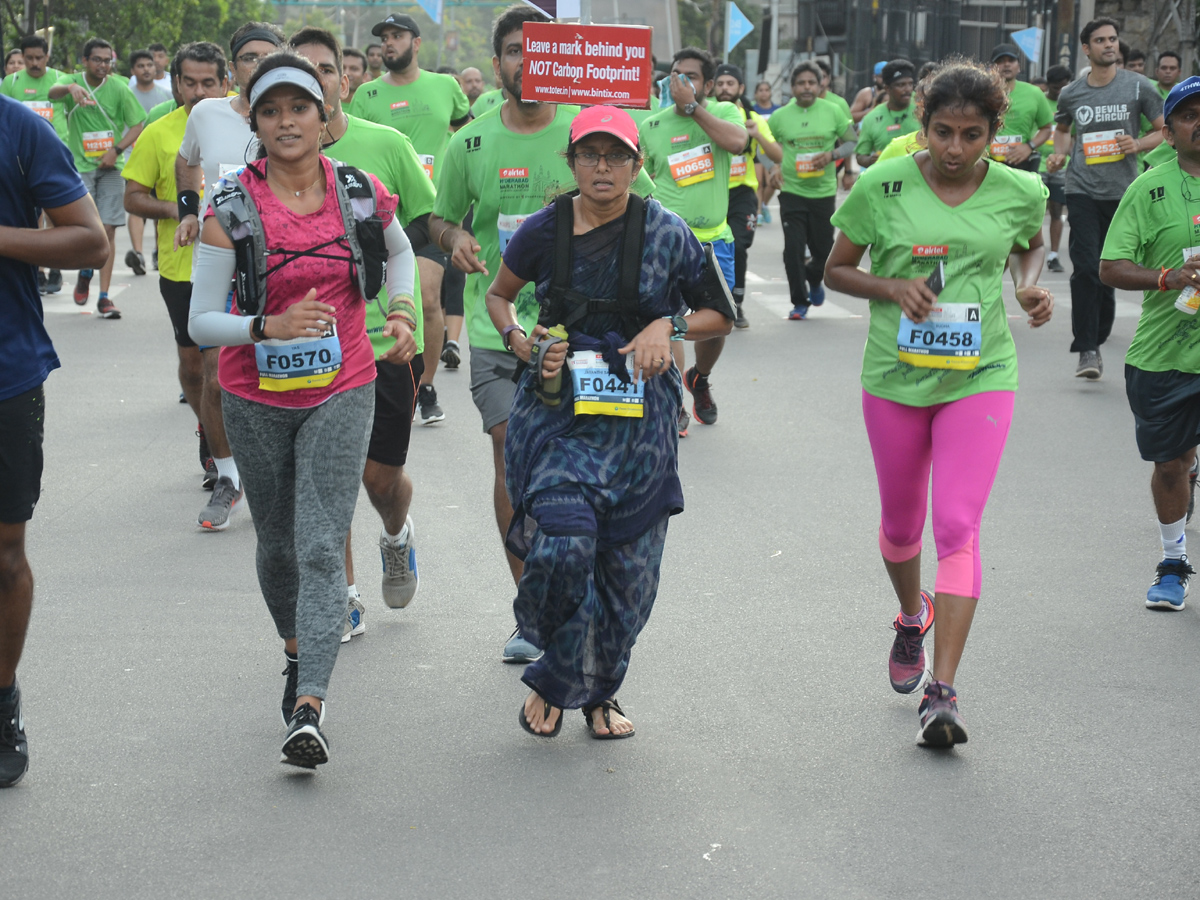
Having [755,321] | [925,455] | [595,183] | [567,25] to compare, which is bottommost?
[755,321]

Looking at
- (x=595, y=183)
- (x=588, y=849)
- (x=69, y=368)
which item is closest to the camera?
(x=588, y=849)

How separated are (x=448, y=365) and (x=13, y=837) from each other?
856 centimetres

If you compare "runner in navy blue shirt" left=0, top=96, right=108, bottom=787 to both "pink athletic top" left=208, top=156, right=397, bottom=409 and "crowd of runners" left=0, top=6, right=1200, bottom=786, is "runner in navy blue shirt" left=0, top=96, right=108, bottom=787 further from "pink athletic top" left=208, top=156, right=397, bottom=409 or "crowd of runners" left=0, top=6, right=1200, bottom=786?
"pink athletic top" left=208, top=156, right=397, bottom=409

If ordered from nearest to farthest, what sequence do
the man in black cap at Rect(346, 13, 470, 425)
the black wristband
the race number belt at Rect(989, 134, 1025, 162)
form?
the black wristband, the man in black cap at Rect(346, 13, 470, 425), the race number belt at Rect(989, 134, 1025, 162)

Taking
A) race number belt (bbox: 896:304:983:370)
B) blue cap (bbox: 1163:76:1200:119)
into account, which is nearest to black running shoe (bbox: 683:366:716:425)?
blue cap (bbox: 1163:76:1200:119)

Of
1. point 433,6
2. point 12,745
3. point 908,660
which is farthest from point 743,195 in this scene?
point 12,745

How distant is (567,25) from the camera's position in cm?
638

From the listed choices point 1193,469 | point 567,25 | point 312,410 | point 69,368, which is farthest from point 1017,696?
point 69,368

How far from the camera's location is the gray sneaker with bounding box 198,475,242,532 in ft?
25.2

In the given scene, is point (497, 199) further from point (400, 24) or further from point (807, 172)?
point (807, 172)

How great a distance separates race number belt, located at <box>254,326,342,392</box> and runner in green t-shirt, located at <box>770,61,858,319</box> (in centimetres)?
1053

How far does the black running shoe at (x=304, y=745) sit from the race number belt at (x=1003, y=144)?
11260mm

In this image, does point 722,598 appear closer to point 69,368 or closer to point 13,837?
point 13,837

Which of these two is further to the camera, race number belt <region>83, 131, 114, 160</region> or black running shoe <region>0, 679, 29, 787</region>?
race number belt <region>83, 131, 114, 160</region>
